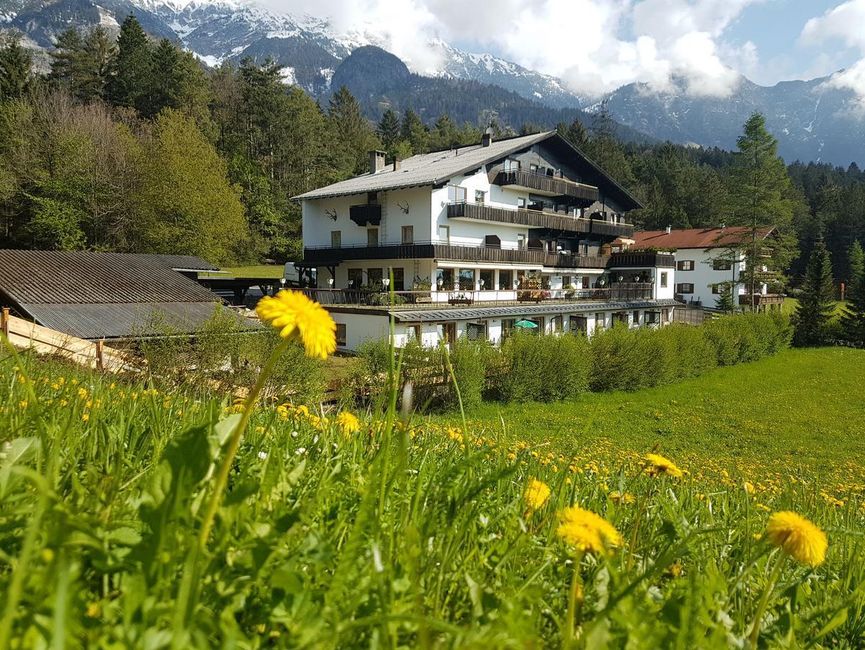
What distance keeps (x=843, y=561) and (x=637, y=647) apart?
6.06ft

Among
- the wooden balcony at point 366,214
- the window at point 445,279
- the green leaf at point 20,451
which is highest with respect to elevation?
the wooden balcony at point 366,214

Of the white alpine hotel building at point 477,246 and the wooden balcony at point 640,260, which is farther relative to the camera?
the wooden balcony at point 640,260

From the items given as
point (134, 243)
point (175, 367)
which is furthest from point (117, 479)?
point (134, 243)

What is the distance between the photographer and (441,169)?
36438 millimetres

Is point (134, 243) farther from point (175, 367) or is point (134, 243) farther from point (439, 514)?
point (439, 514)

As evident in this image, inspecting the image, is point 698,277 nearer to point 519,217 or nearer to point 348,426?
point 519,217

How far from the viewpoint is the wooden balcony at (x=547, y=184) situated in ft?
126

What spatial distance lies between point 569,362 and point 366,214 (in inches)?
749

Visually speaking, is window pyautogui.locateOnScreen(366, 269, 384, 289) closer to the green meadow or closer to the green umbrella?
the green umbrella

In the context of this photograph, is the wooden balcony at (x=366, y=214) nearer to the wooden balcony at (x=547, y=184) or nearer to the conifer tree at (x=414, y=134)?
the wooden balcony at (x=547, y=184)

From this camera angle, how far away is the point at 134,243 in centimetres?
4134

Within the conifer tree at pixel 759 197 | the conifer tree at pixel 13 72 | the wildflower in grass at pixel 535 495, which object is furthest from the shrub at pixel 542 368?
the conifer tree at pixel 13 72

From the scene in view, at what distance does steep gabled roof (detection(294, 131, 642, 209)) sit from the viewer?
3478 centimetres

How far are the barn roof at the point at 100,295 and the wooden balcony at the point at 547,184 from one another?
75.8 ft
